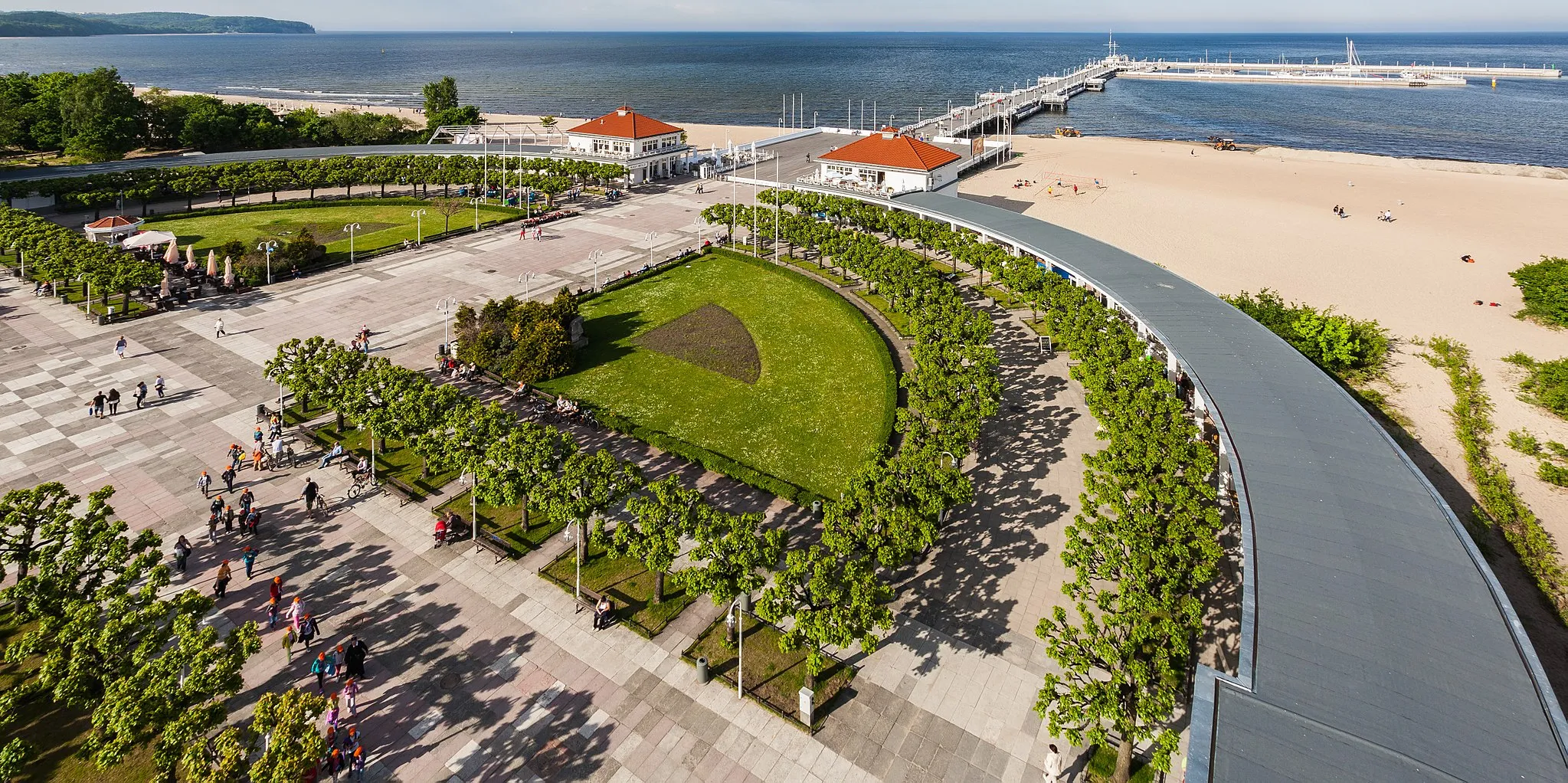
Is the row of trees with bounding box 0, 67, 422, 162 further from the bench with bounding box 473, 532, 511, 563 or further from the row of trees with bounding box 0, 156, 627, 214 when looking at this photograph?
the bench with bounding box 473, 532, 511, 563

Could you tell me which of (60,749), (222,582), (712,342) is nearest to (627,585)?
(222,582)

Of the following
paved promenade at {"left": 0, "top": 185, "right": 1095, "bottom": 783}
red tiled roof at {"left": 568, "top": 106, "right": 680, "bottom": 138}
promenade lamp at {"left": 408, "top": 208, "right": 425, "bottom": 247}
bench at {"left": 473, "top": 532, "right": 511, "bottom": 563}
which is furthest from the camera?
red tiled roof at {"left": 568, "top": 106, "right": 680, "bottom": 138}

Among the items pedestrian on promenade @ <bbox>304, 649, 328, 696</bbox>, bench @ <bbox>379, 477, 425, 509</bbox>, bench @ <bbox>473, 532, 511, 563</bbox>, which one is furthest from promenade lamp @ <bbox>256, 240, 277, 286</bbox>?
pedestrian on promenade @ <bbox>304, 649, 328, 696</bbox>

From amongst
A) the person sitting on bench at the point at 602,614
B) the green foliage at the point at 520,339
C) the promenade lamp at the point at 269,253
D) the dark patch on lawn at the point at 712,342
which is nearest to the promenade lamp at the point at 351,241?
the promenade lamp at the point at 269,253

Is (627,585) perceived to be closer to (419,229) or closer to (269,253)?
(269,253)

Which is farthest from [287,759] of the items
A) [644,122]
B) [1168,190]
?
[1168,190]
